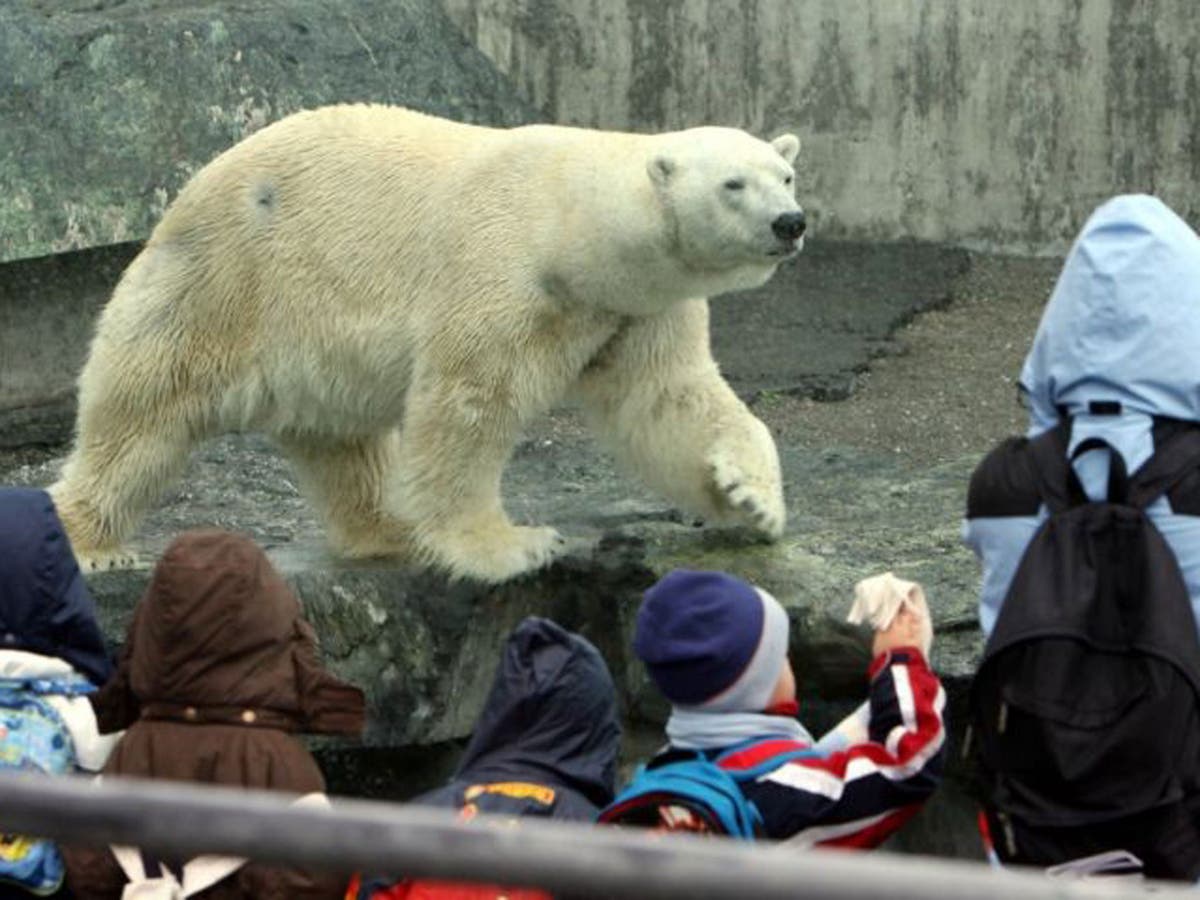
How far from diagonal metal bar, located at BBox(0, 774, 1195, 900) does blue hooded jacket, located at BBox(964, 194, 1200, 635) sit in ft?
5.80

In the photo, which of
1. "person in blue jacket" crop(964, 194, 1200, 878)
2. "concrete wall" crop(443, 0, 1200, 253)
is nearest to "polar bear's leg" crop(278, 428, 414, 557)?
"person in blue jacket" crop(964, 194, 1200, 878)

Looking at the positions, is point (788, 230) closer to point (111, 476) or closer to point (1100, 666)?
point (111, 476)

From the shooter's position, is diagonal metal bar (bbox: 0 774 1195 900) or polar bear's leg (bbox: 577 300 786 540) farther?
polar bear's leg (bbox: 577 300 786 540)

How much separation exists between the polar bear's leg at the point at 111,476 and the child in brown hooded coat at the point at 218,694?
195 cm

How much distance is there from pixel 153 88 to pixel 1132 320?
6.21 meters

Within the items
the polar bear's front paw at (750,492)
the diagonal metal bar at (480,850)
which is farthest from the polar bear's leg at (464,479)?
the diagonal metal bar at (480,850)

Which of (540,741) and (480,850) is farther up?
(480,850)

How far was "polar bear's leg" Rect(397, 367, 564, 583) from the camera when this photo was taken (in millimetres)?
4836

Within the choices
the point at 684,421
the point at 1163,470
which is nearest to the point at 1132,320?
the point at 1163,470

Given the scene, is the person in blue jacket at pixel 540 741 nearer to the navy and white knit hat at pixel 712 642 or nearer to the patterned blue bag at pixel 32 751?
the navy and white knit hat at pixel 712 642

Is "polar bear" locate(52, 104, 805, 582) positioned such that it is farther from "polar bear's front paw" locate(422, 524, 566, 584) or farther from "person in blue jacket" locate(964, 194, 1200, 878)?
"person in blue jacket" locate(964, 194, 1200, 878)

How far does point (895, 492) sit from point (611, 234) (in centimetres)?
124

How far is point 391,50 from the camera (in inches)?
364

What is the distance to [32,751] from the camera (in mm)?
3260
